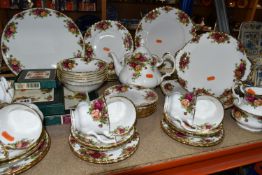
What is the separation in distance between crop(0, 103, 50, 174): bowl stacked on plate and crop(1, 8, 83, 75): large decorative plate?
1.25 ft

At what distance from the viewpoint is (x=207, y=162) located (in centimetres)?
65

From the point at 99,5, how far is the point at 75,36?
2.44 ft

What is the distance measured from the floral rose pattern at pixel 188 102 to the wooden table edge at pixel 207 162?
130mm

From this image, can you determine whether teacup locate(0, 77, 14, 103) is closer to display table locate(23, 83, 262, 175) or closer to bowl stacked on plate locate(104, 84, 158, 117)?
display table locate(23, 83, 262, 175)

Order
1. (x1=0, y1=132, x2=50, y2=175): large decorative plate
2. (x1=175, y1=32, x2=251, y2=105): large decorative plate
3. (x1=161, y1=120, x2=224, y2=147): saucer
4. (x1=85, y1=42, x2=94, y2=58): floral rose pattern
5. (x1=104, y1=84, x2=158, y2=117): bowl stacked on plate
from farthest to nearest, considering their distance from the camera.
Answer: (x1=85, y1=42, x2=94, y2=58): floral rose pattern → (x1=175, y1=32, x2=251, y2=105): large decorative plate → (x1=104, y1=84, x2=158, y2=117): bowl stacked on plate → (x1=161, y1=120, x2=224, y2=147): saucer → (x1=0, y1=132, x2=50, y2=175): large decorative plate

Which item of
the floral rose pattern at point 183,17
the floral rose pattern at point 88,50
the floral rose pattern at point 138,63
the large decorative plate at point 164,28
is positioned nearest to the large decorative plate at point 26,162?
the floral rose pattern at point 138,63

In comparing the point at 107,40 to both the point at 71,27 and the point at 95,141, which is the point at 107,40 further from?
the point at 95,141

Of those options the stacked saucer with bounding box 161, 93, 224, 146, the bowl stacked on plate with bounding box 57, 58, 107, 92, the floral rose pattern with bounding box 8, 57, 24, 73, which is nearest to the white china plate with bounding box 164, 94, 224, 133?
the stacked saucer with bounding box 161, 93, 224, 146

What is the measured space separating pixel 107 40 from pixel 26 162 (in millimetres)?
633

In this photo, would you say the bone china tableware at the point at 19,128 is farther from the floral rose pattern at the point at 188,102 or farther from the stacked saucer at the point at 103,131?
the floral rose pattern at the point at 188,102

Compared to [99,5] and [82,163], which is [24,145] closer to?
[82,163]

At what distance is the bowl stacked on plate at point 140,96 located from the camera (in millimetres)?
716

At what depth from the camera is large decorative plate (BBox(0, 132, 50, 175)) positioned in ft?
1.58

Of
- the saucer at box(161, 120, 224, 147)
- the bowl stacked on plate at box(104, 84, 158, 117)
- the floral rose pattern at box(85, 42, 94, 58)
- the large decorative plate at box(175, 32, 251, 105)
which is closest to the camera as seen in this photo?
the saucer at box(161, 120, 224, 147)
